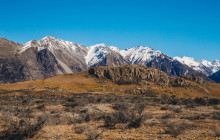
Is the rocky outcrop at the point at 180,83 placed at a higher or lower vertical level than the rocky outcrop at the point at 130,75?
lower

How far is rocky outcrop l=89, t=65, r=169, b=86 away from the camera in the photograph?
9356 centimetres

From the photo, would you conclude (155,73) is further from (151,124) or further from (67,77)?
(151,124)

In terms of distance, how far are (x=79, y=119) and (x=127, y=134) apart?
5.75 metres

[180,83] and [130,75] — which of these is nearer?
[180,83]

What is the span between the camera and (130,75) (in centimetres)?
9581

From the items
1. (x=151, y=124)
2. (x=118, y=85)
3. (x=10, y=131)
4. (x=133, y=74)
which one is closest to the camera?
(x=10, y=131)

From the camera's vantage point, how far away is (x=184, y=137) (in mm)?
11492

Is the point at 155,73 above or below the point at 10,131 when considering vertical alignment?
above

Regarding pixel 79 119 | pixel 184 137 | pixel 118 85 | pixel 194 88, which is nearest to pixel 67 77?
pixel 118 85

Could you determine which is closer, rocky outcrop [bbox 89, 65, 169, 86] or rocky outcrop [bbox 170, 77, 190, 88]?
rocky outcrop [bbox 89, 65, 169, 86]

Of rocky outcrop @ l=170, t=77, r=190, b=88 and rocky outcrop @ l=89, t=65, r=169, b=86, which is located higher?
rocky outcrop @ l=89, t=65, r=169, b=86

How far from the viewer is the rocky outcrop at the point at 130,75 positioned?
9356cm

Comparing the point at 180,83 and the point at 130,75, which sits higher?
the point at 130,75

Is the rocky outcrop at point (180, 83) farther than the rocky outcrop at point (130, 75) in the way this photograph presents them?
Yes
